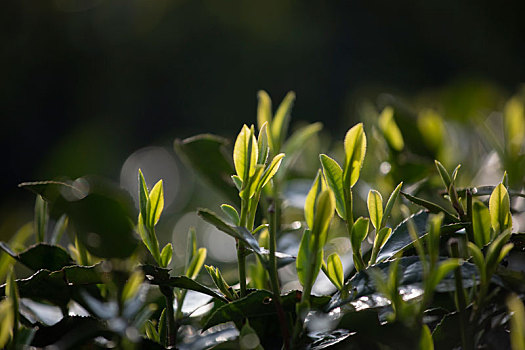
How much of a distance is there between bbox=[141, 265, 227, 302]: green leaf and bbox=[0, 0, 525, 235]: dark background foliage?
2300 millimetres

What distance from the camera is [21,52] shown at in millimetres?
2754

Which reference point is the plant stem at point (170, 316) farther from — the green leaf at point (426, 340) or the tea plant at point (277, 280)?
the green leaf at point (426, 340)

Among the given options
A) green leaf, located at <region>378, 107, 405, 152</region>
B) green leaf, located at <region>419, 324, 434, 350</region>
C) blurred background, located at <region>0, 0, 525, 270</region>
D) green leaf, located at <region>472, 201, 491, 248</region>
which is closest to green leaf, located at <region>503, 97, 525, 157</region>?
green leaf, located at <region>378, 107, 405, 152</region>

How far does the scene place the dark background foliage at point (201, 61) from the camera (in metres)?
2.76

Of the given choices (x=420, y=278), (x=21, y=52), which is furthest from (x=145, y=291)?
(x=21, y=52)

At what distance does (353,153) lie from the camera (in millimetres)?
366

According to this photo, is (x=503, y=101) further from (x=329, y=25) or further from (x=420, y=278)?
(x=329, y=25)

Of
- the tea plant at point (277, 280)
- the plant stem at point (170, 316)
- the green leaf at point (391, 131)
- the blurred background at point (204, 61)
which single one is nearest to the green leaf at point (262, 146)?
the tea plant at point (277, 280)

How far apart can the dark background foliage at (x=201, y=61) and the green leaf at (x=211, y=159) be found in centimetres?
218

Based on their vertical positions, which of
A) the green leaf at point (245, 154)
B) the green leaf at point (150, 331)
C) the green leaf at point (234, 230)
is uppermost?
the green leaf at point (245, 154)

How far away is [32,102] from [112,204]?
276cm

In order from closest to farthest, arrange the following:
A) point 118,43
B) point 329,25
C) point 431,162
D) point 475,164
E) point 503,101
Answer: point 431,162, point 475,164, point 503,101, point 118,43, point 329,25

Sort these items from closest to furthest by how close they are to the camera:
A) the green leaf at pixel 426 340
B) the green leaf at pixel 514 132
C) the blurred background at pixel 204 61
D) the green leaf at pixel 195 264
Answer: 1. the green leaf at pixel 426 340
2. the green leaf at pixel 195 264
3. the green leaf at pixel 514 132
4. the blurred background at pixel 204 61

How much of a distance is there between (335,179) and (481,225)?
0.33 ft
